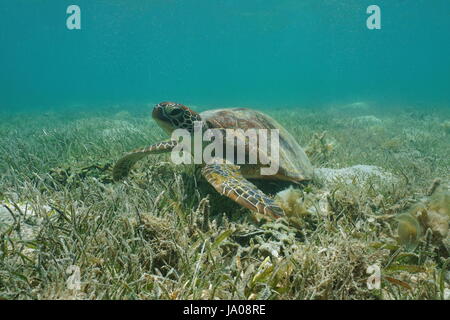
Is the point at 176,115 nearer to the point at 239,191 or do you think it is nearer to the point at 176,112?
the point at 176,112

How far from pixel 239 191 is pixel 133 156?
60.3 inches

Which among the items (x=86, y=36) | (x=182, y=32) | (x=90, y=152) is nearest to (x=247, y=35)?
(x=182, y=32)

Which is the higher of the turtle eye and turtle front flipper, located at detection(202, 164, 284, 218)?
the turtle eye

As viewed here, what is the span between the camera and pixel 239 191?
7.91 ft

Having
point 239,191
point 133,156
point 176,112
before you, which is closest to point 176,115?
point 176,112

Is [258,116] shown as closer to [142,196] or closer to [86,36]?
[142,196]

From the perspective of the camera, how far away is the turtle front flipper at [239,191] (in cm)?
226

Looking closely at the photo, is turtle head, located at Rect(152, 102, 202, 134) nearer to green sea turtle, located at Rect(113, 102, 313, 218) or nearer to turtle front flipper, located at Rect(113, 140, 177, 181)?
green sea turtle, located at Rect(113, 102, 313, 218)

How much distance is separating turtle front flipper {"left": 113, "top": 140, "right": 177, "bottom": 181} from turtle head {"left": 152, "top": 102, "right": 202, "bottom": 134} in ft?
0.78

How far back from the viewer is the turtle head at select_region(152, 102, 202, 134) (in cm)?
334
